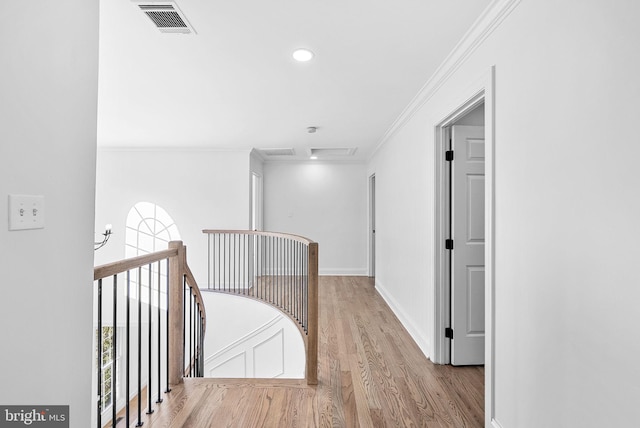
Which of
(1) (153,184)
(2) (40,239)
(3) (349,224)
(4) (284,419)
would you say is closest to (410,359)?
(4) (284,419)

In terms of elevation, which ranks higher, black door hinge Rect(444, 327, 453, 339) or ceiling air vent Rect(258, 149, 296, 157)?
ceiling air vent Rect(258, 149, 296, 157)

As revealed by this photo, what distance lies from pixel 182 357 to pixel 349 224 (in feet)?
16.0

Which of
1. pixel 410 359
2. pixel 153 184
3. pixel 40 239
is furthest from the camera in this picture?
pixel 153 184

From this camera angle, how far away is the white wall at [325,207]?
22.8ft

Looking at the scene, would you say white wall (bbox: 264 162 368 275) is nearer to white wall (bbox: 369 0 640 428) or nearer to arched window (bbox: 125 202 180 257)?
arched window (bbox: 125 202 180 257)

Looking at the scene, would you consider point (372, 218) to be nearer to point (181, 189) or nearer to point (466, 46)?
point (181, 189)

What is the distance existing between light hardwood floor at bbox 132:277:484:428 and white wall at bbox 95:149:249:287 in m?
3.29

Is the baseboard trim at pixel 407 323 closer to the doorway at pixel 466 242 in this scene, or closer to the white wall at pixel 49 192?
the doorway at pixel 466 242

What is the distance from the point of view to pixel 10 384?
102cm

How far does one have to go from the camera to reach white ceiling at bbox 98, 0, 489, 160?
1890 mm

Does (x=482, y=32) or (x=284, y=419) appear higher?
(x=482, y=32)

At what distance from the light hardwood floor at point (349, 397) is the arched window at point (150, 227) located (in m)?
3.80

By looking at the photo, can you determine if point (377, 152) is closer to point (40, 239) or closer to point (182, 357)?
point (182, 357)

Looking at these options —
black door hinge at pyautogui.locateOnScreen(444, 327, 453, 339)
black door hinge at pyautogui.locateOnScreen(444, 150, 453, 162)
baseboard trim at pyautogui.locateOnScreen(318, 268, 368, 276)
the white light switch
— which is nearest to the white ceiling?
black door hinge at pyautogui.locateOnScreen(444, 150, 453, 162)
